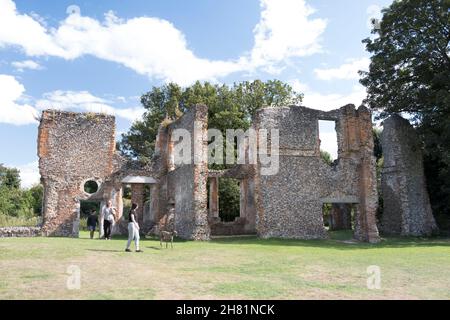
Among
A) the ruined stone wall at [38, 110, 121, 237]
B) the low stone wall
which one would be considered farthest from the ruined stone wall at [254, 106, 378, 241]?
the low stone wall

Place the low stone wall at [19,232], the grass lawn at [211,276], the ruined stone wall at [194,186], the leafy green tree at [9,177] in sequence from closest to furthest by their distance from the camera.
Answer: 1. the grass lawn at [211,276]
2. the ruined stone wall at [194,186]
3. the low stone wall at [19,232]
4. the leafy green tree at [9,177]

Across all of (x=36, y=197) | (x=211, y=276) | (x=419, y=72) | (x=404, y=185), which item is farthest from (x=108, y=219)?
(x=36, y=197)

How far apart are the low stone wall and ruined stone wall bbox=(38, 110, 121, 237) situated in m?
0.45

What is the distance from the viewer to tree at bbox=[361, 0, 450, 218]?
2281 cm

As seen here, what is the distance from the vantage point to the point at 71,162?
74.3ft

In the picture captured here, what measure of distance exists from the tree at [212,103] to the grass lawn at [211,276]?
22.4 m

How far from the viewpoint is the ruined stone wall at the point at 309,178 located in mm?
20969

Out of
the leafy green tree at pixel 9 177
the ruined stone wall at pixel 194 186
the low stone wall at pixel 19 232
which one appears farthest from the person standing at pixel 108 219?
the leafy green tree at pixel 9 177

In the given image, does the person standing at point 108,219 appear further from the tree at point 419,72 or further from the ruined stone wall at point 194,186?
the tree at point 419,72

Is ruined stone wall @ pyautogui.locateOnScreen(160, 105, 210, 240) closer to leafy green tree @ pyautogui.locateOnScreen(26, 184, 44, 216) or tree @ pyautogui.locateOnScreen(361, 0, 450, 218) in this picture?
tree @ pyautogui.locateOnScreen(361, 0, 450, 218)

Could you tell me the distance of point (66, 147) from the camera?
22.7m

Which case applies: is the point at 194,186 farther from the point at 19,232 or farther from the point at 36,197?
the point at 36,197

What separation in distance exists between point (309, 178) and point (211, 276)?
1402 centimetres
